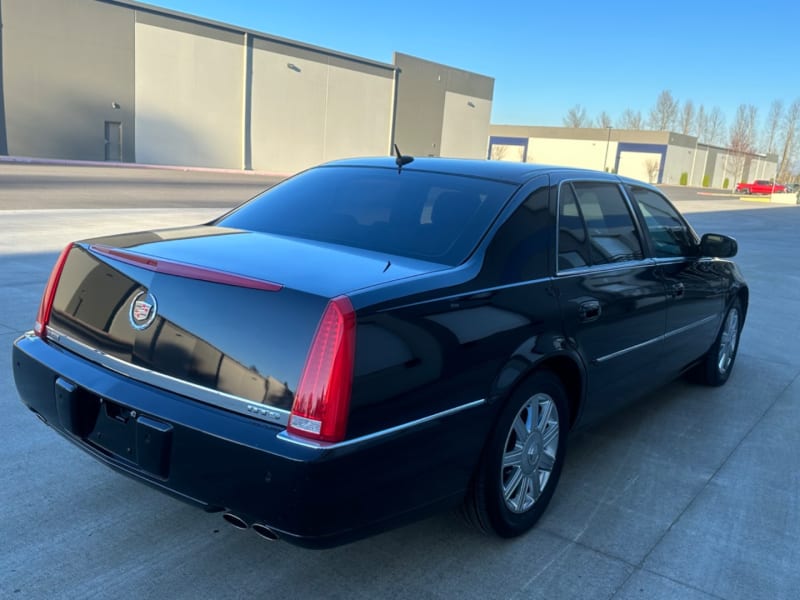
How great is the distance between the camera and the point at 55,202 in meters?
15.5

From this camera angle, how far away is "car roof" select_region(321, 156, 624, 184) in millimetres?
3408

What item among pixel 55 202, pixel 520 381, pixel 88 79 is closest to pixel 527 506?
pixel 520 381

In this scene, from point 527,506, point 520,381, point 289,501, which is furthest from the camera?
point 527,506

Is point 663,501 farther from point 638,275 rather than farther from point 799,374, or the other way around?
point 799,374

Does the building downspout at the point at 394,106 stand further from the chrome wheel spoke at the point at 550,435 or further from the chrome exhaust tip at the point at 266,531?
the chrome exhaust tip at the point at 266,531

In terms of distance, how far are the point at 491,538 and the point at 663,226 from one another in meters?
2.51

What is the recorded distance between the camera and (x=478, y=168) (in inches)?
140

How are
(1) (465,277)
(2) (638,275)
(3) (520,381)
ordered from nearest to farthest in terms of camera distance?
1. (1) (465,277)
2. (3) (520,381)
3. (2) (638,275)

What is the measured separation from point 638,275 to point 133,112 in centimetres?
4012

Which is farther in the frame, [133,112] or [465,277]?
[133,112]

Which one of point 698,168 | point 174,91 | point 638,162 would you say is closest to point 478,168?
point 174,91

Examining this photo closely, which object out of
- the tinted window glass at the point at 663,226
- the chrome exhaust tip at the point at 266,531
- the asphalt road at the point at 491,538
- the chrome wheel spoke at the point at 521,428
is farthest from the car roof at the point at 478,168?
the chrome exhaust tip at the point at 266,531

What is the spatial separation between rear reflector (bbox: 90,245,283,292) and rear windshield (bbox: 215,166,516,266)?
0.76 meters

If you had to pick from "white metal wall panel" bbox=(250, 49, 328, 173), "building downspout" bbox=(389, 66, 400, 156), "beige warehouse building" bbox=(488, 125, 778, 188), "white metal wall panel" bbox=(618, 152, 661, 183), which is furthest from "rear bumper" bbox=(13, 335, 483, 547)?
"white metal wall panel" bbox=(618, 152, 661, 183)
